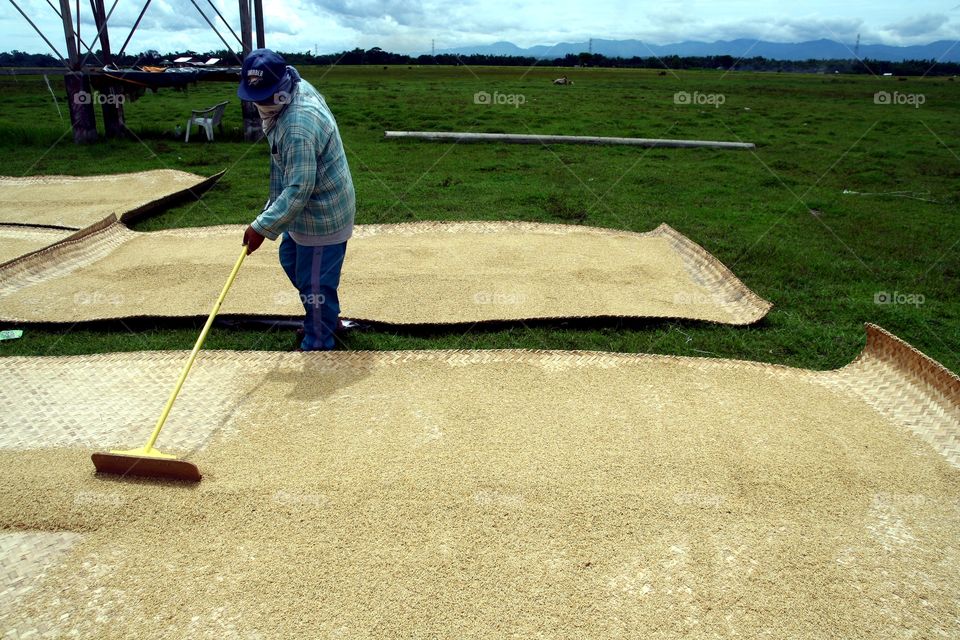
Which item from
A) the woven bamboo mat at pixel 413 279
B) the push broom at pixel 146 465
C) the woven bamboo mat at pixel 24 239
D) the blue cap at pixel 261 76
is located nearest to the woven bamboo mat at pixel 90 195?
the woven bamboo mat at pixel 24 239

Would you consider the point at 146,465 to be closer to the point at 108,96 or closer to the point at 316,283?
the point at 316,283

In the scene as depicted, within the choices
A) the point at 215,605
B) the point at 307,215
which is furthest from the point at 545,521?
the point at 307,215

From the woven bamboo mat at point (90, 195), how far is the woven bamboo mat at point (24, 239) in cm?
12

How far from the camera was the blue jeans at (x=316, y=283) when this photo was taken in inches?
135

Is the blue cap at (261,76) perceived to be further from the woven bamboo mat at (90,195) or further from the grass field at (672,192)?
the woven bamboo mat at (90,195)

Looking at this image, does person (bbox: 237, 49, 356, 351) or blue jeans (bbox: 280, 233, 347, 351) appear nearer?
person (bbox: 237, 49, 356, 351)

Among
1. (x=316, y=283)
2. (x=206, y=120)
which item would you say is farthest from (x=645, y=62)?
(x=316, y=283)

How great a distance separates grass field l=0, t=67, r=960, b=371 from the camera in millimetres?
3906

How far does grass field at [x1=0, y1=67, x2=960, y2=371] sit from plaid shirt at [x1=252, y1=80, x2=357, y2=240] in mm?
802

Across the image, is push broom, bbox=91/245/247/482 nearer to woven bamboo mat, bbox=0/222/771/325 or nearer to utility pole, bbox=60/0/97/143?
woven bamboo mat, bbox=0/222/771/325

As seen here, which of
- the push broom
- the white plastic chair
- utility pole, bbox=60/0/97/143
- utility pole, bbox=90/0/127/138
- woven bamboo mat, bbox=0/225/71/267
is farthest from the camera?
the white plastic chair

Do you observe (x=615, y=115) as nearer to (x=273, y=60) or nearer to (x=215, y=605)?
(x=273, y=60)

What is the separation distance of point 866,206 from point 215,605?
24.2 feet

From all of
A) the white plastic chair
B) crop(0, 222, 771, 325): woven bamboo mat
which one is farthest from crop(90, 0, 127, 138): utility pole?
crop(0, 222, 771, 325): woven bamboo mat
